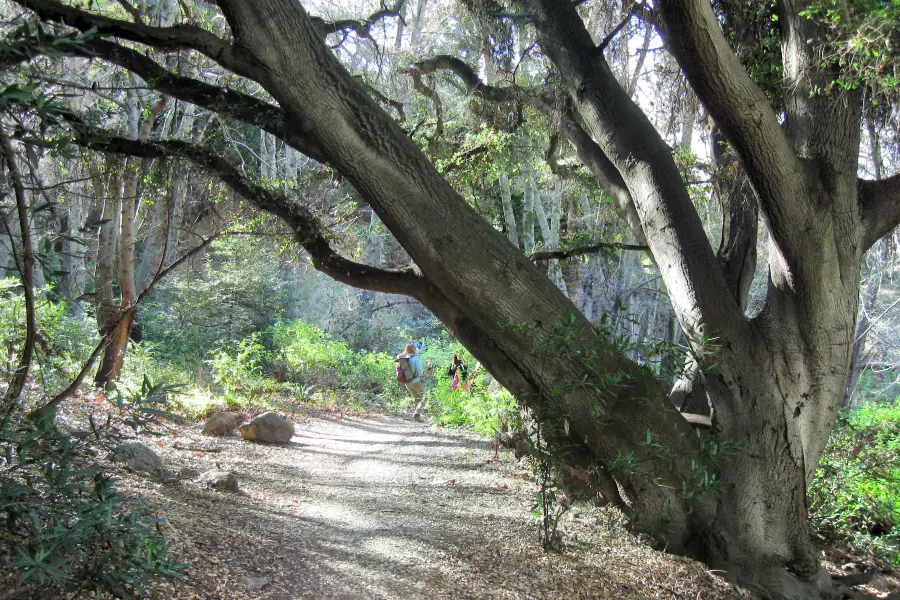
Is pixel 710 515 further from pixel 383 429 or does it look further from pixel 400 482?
pixel 383 429

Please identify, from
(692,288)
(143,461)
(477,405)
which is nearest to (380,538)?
(143,461)

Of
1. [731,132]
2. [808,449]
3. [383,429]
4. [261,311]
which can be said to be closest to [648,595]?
[808,449]

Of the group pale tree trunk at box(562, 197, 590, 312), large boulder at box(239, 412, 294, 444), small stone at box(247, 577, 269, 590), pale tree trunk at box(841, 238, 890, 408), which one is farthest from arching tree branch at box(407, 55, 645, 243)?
pale tree trunk at box(841, 238, 890, 408)

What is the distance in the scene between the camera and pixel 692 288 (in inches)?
209

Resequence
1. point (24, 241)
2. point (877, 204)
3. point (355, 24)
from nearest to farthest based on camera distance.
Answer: point (24, 241) < point (877, 204) < point (355, 24)

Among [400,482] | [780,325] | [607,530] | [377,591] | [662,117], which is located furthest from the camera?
[662,117]

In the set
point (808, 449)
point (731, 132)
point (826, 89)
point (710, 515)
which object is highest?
point (826, 89)

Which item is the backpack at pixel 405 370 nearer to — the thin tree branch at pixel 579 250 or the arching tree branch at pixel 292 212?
the thin tree branch at pixel 579 250

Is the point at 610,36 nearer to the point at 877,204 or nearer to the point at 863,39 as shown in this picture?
the point at 863,39

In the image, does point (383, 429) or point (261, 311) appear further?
point (261, 311)

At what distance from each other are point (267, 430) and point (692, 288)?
6.09 meters

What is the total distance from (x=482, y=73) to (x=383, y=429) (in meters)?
7.16

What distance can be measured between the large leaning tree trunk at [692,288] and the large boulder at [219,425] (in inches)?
178

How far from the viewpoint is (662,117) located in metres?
8.04
